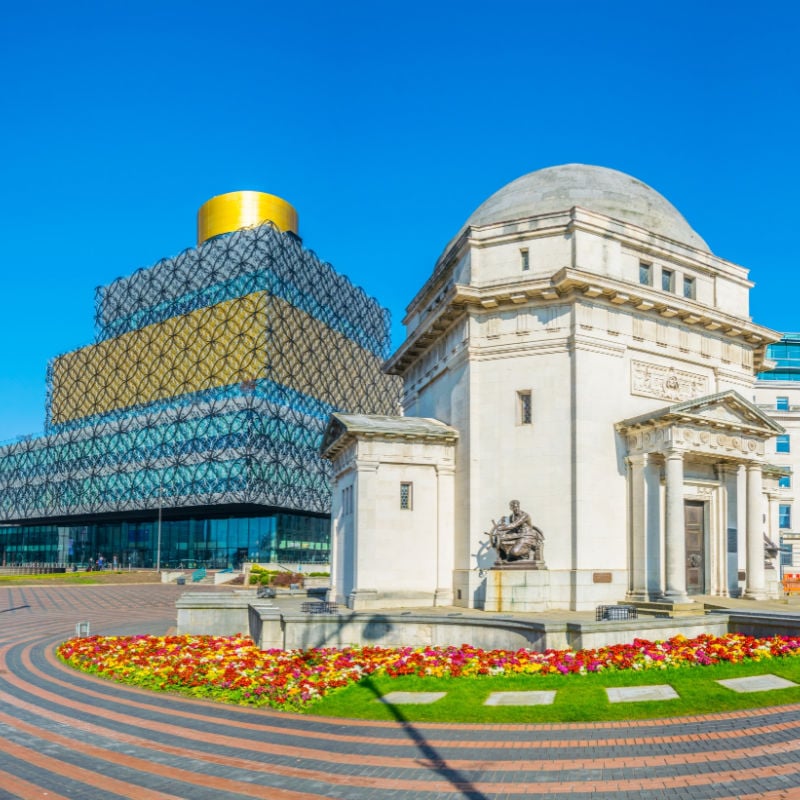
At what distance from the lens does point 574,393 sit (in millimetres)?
28953

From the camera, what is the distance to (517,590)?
2714cm

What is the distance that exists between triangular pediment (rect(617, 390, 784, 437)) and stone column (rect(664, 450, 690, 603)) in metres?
1.29

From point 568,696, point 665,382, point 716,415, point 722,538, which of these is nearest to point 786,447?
point 722,538

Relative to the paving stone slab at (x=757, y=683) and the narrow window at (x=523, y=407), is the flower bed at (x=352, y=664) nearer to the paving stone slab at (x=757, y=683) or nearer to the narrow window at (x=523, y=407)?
the paving stone slab at (x=757, y=683)

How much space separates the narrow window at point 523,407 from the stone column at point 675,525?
5.08 metres

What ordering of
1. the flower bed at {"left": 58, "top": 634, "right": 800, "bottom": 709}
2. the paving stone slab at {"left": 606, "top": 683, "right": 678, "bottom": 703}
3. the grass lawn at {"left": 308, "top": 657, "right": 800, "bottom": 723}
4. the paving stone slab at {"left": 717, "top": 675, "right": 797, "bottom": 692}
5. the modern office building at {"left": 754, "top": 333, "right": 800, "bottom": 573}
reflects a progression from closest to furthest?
the grass lawn at {"left": 308, "top": 657, "right": 800, "bottom": 723}
the paving stone slab at {"left": 606, "top": 683, "right": 678, "bottom": 703}
the paving stone slab at {"left": 717, "top": 675, "right": 797, "bottom": 692}
the flower bed at {"left": 58, "top": 634, "right": 800, "bottom": 709}
the modern office building at {"left": 754, "top": 333, "right": 800, "bottom": 573}

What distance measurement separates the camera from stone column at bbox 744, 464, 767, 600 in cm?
3062

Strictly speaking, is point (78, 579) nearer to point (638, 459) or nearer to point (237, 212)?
point (638, 459)

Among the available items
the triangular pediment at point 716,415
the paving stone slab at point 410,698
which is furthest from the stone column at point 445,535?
the paving stone slab at point 410,698

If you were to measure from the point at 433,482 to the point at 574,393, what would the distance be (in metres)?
6.27

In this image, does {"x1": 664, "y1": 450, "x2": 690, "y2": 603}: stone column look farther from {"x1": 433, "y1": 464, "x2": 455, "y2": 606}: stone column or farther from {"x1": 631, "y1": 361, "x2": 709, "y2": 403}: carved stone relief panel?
{"x1": 433, "y1": 464, "x2": 455, "y2": 606}: stone column

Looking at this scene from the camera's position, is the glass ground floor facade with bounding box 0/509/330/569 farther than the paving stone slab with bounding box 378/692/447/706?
Yes

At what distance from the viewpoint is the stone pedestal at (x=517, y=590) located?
88.8ft

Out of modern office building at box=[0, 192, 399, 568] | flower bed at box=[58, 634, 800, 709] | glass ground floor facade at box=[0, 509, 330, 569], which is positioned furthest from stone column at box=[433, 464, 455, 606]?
modern office building at box=[0, 192, 399, 568]
